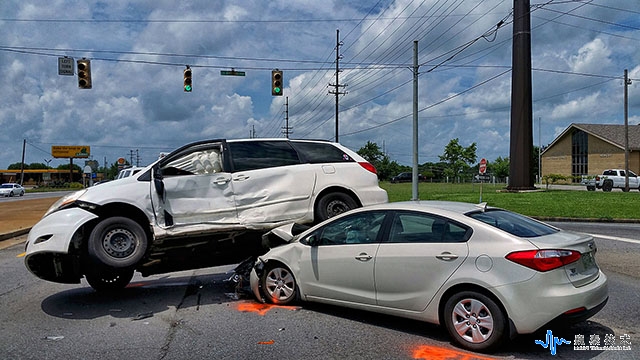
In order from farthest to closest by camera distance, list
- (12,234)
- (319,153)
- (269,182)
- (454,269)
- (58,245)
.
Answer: (12,234), (319,153), (269,182), (58,245), (454,269)

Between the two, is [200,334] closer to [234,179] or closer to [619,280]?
[234,179]

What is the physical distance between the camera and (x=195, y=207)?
6.82 m

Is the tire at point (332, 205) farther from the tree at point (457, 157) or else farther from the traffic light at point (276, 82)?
the tree at point (457, 157)

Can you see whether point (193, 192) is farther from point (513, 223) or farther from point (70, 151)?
point (70, 151)

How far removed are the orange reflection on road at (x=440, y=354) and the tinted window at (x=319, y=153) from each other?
3537 mm

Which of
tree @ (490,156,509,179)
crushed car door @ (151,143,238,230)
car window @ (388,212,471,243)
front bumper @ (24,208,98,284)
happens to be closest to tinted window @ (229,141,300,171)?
crushed car door @ (151,143,238,230)

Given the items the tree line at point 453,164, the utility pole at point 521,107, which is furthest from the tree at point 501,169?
the utility pole at point 521,107

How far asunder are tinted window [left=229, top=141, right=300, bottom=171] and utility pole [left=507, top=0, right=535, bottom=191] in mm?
33423

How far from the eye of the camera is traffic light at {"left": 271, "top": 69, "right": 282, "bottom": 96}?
2217cm

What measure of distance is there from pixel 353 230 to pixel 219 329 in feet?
6.10

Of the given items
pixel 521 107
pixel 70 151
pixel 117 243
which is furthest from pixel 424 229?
pixel 70 151

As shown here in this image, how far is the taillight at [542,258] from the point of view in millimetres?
4574

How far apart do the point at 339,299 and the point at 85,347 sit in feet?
8.85

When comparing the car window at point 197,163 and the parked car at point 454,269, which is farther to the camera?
the car window at point 197,163
